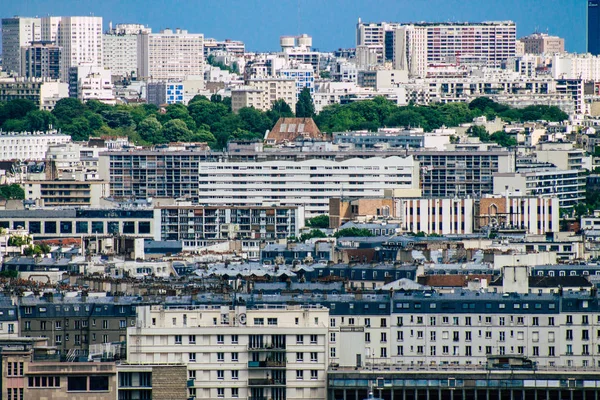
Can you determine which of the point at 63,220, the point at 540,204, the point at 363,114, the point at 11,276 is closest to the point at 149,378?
the point at 11,276

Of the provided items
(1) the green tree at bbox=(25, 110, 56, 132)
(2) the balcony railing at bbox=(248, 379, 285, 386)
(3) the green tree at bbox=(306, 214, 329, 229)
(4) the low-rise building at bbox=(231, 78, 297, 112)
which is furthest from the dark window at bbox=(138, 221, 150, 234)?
(4) the low-rise building at bbox=(231, 78, 297, 112)

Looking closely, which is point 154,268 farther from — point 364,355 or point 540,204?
point 540,204

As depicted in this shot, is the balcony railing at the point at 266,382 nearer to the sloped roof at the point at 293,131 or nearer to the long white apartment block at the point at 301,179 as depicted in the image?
the long white apartment block at the point at 301,179

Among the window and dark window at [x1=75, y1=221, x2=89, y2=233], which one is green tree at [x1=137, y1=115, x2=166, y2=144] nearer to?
dark window at [x1=75, y1=221, x2=89, y2=233]

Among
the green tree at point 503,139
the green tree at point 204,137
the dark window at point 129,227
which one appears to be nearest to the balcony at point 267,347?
the dark window at point 129,227

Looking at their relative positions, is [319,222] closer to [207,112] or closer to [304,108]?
[304,108]

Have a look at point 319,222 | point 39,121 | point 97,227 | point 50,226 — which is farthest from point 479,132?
point 50,226
